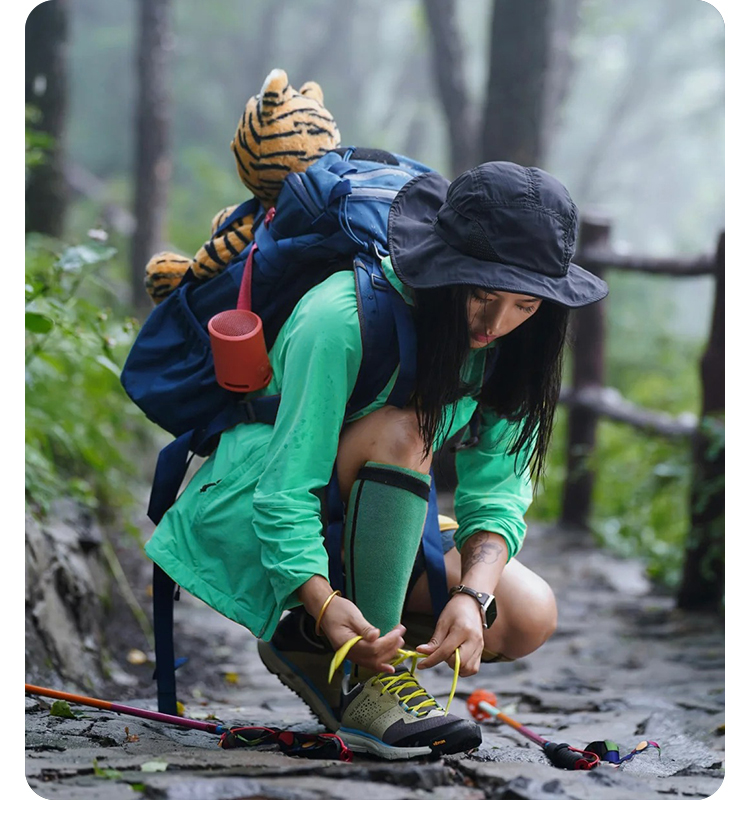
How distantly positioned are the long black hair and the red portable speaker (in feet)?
0.93

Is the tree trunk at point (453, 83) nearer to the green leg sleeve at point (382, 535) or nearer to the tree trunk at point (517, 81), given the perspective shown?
the tree trunk at point (517, 81)

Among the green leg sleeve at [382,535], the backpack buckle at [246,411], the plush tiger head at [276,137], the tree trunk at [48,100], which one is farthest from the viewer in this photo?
the tree trunk at [48,100]

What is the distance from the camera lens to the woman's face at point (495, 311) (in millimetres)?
1531

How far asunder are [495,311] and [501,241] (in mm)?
119

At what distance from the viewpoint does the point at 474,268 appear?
4.82 ft

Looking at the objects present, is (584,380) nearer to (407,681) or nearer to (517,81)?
(517,81)

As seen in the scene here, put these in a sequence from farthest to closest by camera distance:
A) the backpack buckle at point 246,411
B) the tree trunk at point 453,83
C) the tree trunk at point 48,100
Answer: the tree trunk at point 453,83
the tree trunk at point 48,100
the backpack buckle at point 246,411

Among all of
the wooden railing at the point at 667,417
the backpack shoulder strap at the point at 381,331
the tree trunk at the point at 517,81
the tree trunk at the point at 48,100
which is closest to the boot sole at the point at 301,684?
the backpack shoulder strap at the point at 381,331

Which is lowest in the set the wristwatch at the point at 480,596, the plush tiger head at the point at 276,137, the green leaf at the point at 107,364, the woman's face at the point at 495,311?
the wristwatch at the point at 480,596

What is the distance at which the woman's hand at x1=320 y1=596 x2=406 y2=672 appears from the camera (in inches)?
56.5

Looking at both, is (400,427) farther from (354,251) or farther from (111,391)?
(111,391)

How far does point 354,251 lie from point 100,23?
2332 centimetres

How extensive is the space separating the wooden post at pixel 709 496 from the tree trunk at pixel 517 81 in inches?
58.7

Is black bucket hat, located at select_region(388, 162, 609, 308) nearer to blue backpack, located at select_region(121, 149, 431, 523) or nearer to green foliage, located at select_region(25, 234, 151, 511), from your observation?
blue backpack, located at select_region(121, 149, 431, 523)
